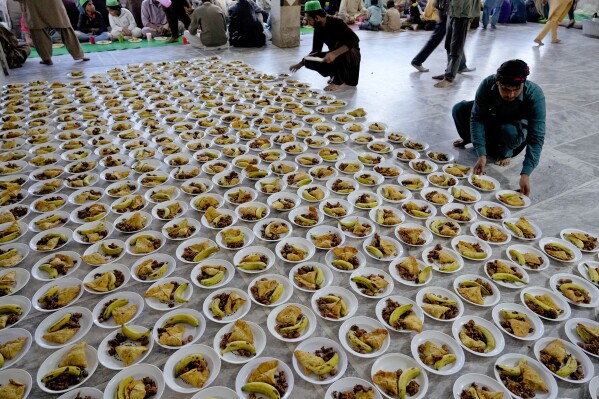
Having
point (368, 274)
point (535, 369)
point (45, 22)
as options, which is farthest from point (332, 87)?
point (45, 22)

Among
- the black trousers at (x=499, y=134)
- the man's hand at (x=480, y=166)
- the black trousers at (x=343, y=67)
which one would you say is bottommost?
the man's hand at (x=480, y=166)

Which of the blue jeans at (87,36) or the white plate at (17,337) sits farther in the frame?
the blue jeans at (87,36)

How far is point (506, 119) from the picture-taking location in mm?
4605

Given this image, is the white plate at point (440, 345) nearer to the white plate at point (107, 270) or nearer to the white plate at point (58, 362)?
the white plate at point (58, 362)

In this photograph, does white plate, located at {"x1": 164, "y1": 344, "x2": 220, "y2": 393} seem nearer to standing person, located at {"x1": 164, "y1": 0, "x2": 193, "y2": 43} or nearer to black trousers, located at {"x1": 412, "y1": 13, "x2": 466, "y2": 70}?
black trousers, located at {"x1": 412, "y1": 13, "x2": 466, "y2": 70}

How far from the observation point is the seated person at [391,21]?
1386 centimetres

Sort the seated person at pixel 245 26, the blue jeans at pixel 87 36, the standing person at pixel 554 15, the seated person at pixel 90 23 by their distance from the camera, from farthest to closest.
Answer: the seated person at pixel 90 23, the blue jeans at pixel 87 36, the standing person at pixel 554 15, the seated person at pixel 245 26

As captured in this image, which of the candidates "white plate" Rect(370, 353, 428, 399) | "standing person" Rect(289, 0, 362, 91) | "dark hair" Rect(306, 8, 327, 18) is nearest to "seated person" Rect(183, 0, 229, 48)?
"standing person" Rect(289, 0, 362, 91)

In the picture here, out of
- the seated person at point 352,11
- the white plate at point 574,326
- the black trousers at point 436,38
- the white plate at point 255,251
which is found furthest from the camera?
the seated person at point 352,11

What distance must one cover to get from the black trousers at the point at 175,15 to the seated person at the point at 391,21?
23.2 feet

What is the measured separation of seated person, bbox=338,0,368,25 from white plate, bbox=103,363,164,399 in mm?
14989

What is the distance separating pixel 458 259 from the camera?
130 inches

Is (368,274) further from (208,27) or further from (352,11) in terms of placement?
(352,11)

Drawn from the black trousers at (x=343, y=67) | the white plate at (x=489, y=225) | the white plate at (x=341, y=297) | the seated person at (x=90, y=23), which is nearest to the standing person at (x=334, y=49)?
the black trousers at (x=343, y=67)
